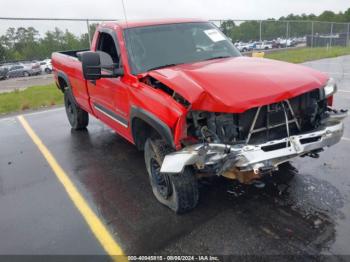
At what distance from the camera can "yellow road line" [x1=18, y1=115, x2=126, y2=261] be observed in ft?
10.8

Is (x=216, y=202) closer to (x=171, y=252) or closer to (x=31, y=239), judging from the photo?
(x=171, y=252)

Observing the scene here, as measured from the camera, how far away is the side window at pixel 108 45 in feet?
16.2

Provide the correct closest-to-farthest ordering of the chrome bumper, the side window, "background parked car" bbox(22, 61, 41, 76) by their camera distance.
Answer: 1. the chrome bumper
2. the side window
3. "background parked car" bbox(22, 61, 41, 76)

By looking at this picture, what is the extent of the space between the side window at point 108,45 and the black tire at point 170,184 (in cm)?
165

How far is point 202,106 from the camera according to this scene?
10.2ft

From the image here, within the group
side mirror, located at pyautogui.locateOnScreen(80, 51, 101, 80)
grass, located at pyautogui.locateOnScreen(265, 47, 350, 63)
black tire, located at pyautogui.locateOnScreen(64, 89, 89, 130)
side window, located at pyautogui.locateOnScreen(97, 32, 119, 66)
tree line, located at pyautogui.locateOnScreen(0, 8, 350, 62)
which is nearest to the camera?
side mirror, located at pyautogui.locateOnScreen(80, 51, 101, 80)

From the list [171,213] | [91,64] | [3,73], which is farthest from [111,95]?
[3,73]

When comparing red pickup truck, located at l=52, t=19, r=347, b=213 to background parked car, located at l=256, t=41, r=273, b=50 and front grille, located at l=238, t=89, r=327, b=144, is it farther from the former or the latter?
background parked car, located at l=256, t=41, r=273, b=50

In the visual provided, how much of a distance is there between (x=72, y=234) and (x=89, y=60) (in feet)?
6.25

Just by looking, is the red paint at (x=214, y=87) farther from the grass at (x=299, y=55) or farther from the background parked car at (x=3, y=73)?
the background parked car at (x=3, y=73)

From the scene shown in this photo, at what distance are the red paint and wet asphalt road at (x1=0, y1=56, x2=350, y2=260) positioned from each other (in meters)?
0.86

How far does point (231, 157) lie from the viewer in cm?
302

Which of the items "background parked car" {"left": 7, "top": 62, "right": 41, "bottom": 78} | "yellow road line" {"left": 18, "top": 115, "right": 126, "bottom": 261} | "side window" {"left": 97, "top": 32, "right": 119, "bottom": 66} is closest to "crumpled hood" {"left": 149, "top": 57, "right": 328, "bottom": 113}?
"side window" {"left": 97, "top": 32, "right": 119, "bottom": 66}

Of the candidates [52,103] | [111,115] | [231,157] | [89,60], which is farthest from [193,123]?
[52,103]
